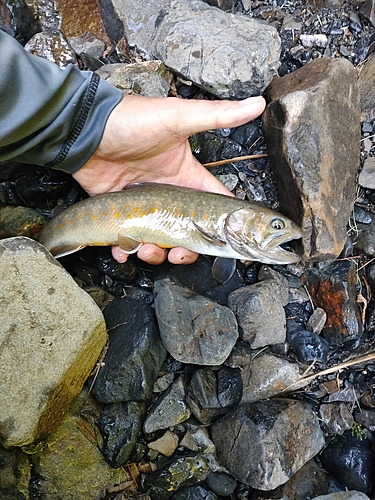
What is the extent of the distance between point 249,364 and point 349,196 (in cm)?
166

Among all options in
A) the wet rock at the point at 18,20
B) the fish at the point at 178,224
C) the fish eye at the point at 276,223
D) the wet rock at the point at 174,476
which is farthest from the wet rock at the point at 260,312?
the wet rock at the point at 18,20

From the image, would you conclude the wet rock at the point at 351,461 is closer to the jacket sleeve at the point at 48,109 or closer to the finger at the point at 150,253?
the finger at the point at 150,253

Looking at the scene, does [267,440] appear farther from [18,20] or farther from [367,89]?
[18,20]

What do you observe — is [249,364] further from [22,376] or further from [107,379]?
[22,376]

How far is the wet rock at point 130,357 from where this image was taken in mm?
3840

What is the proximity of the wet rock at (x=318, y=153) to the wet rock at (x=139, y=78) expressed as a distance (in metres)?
0.98

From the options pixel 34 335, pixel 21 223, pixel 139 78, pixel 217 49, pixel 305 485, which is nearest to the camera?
pixel 34 335

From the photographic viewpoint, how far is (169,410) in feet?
13.2

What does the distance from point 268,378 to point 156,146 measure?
2087mm

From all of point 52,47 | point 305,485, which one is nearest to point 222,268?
point 305,485

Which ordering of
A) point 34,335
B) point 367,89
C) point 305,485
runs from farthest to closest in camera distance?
point 367,89 < point 305,485 < point 34,335

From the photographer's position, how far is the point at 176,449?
4.04 m

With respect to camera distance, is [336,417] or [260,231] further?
[336,417]

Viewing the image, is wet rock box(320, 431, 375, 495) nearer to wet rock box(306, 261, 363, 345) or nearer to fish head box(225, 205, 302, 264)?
wet rock box(306, 261, 363, 345)
